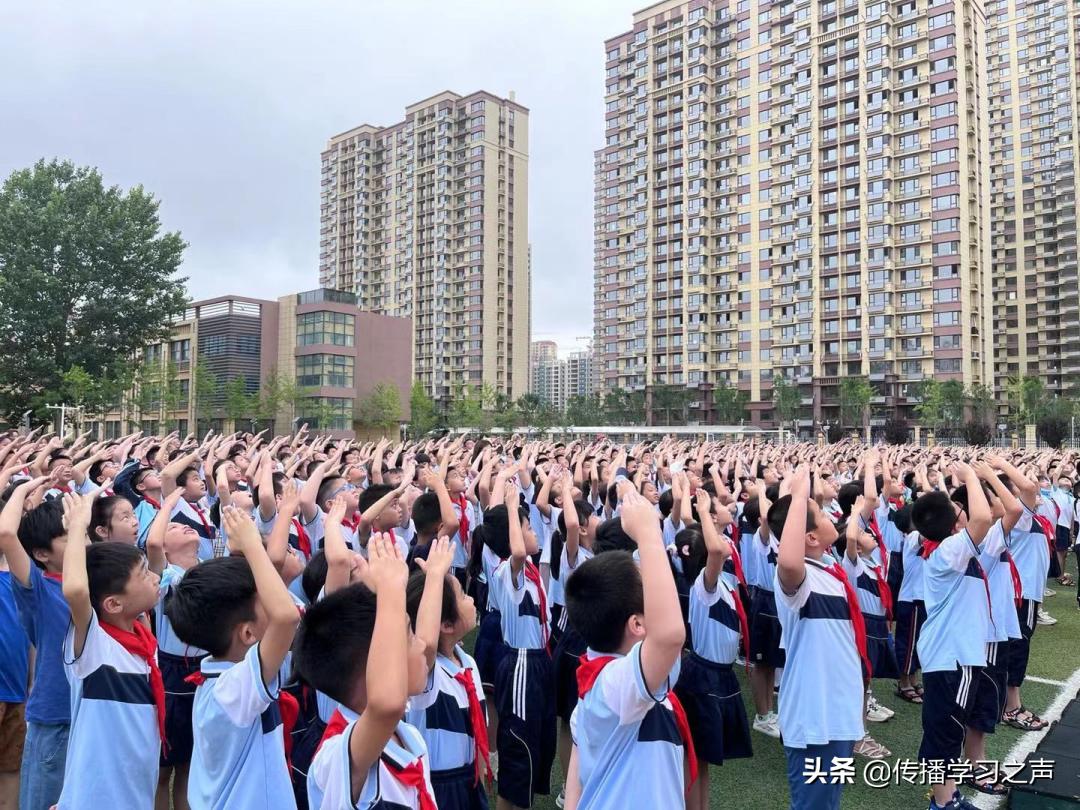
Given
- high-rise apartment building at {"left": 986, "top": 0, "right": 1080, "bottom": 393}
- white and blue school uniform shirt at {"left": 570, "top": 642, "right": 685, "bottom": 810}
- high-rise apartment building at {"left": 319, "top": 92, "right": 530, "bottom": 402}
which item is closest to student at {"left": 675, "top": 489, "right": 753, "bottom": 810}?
white and blue school uniform shirt at {"left": 570, "top": 642, "right": 685, "bottom": 810}

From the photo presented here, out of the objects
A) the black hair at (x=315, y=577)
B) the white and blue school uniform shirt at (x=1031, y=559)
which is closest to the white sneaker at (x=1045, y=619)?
the white and blue school uniform shirt at (x=1031, y=559)

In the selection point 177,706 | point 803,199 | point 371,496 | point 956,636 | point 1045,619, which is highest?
point 803,199

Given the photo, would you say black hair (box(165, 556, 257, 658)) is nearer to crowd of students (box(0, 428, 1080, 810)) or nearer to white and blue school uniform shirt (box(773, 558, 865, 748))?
crowd of students (box(0, 428, 1080, 810))

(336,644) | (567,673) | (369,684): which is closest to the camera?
(369,684)

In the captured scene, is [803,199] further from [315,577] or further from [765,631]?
[315,577]

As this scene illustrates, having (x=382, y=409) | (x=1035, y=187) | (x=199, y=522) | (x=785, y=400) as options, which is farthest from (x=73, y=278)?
(x=1035, y=187)

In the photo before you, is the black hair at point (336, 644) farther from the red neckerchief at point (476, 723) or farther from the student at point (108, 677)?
the student at point (108, 677)

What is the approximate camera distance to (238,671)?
1.98m

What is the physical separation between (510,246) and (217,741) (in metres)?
77.2

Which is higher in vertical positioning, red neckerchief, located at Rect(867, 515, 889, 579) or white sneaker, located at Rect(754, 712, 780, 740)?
red neckerchief, located at Rect(867, 515, 889, 579)

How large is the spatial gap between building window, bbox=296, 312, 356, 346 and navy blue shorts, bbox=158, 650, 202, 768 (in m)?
47.0

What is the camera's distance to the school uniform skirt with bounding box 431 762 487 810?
236cm

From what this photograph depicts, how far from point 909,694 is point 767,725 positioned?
139cm

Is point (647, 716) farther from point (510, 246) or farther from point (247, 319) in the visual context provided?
point (510, 246)
